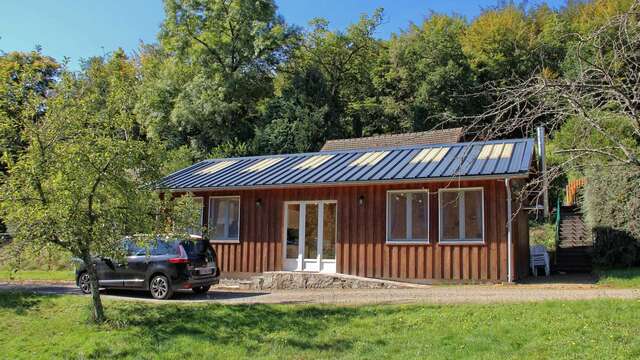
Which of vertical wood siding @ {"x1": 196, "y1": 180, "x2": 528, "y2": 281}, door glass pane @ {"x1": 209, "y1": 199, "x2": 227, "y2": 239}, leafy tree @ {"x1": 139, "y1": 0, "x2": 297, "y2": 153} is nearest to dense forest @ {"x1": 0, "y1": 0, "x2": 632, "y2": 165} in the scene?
leafy tree @ {"x1": 139, "y1": 0, "x2": 297, "y2": 153}

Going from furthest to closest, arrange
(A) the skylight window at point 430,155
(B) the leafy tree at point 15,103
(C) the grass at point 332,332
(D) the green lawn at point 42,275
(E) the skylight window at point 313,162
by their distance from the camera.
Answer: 1. (D) the green lawn at point 42,275
2. (E) the skylight window at point 313,162
3. (A) the skylight window at point 430,155
4. (B) the leafy tree at point 15,103
5. (C) the grass at point 332,332

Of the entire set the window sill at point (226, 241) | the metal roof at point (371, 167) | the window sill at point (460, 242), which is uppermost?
the metal roof at point (371, 167)

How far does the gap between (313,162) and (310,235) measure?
319cm

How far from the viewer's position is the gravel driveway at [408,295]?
11.7 m

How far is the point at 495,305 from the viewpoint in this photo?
10641mm

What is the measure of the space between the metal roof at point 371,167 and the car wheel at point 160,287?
8.89ft

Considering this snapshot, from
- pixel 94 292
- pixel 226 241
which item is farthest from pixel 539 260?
pixel 94 292

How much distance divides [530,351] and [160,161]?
7.57 meters

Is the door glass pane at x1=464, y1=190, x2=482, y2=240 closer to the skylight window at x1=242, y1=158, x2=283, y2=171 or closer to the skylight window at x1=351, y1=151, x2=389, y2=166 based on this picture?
the skylight window at x1=351, y1=151, x2=389, y2=166

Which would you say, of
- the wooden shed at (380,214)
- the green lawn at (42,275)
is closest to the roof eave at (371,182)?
the wooden shed at (380,214)

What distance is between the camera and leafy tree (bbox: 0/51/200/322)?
10.3 metres

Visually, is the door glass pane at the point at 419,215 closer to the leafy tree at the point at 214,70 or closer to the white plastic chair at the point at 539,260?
the white plastic chair at the point at 539,260

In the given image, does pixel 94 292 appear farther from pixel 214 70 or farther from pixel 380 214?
pixel 214 70

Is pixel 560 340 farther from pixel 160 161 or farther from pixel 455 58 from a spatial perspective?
pixel 455 58
